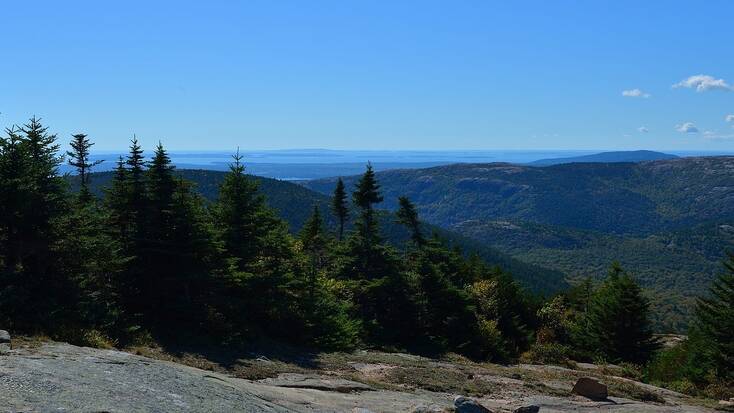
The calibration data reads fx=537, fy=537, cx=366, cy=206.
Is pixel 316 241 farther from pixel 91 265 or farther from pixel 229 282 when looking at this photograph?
pixel 91 265

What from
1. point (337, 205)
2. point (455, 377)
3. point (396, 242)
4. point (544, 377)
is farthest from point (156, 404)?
point (396, 242)

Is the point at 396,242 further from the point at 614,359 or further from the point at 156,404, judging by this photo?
the point at 156,404

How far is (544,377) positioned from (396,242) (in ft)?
467

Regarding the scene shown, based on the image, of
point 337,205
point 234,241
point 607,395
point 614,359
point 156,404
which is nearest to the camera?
point 156,404

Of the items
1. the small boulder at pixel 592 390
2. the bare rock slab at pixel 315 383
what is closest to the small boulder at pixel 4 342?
the bare rock slab at pixel 315 383

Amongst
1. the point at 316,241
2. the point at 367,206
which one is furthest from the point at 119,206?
the point at 316,241

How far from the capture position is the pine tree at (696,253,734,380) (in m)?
32.5

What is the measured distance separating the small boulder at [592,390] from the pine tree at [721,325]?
57.6 ft

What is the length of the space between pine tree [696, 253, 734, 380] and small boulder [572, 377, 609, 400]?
57.6 ft

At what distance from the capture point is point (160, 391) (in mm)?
11703

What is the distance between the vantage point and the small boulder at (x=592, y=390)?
19.6m

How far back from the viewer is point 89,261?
20.1m

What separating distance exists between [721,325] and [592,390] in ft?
67.0

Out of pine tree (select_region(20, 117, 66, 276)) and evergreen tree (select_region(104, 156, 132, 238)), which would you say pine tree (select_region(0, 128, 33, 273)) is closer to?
pine tree (select_region(20, 117, 66, 276))
